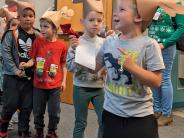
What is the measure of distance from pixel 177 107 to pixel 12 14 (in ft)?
7.30

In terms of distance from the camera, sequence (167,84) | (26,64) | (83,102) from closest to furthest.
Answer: (83,102)
(26,64)
(167,84)

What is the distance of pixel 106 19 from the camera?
3.90 metres

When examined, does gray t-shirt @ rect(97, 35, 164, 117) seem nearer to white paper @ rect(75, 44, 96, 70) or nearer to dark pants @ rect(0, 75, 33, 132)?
white paper @ rect(75, 44, 96, 70)

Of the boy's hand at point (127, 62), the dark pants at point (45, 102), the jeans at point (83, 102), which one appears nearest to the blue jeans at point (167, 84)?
the dark pants at point (45, 102)

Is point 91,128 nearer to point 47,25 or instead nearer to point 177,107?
point 47,25

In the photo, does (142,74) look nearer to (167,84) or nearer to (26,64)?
(26,64)

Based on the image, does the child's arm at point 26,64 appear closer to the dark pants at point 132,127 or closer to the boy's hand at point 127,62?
the dark pants at point 132,127

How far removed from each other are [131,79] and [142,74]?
0.36ft

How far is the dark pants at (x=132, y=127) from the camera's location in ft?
5.25

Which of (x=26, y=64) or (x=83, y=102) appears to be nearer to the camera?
(x=83, y=102)

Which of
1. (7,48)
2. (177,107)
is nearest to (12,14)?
(7,48)

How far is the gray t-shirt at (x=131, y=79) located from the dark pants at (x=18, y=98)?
3.99 feet

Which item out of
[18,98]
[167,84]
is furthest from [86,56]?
[167,84]

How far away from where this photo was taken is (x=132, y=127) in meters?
1.60
